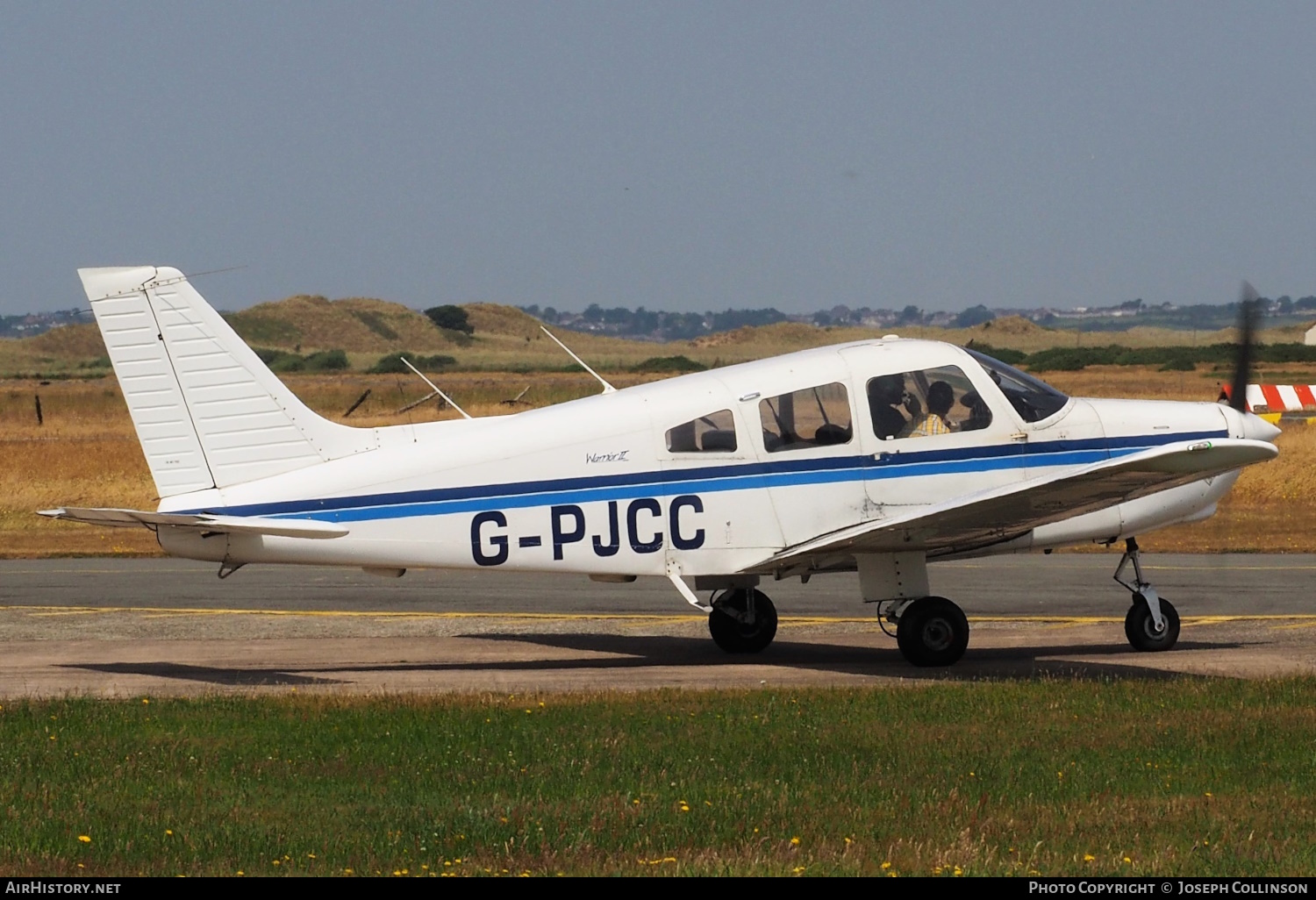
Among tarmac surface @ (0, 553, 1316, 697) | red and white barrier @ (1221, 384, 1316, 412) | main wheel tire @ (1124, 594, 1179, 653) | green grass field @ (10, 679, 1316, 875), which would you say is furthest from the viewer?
red and white barrier @ (1221, 384, 1316, 412)

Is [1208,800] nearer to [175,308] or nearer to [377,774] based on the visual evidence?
[377,774]

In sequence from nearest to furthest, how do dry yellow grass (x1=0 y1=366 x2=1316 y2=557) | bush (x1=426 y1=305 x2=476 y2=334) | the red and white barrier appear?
dry yellow grass (x1=0 y1=366 x2=1316 y2=557)
the red and white barrier
bush (x1=426 y1=305 x2=476 y2=334)

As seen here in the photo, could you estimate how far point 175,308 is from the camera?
12.9 metres

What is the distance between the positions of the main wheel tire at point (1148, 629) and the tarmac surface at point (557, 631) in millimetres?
205

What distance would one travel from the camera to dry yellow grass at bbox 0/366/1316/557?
2628cm

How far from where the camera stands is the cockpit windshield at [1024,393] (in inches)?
540

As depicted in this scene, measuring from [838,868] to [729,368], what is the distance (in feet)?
23.9

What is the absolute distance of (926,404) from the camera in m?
13.6

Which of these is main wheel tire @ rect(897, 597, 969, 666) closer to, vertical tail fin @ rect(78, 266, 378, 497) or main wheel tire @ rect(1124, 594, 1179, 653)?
main wheel tire @ rect(1124, 594, 1179, 653)

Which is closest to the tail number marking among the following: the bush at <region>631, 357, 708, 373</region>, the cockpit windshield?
the cockpit windshield

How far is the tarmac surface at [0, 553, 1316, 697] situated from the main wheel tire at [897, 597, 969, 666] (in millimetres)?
→ 171

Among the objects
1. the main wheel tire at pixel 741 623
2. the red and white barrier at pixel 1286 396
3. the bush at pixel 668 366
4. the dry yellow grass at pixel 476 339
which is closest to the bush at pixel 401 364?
the dry yellow grass at pixel 476 339

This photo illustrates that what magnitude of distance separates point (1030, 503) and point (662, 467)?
9.73ft

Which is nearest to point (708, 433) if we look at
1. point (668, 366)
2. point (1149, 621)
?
point (1149, 621)
